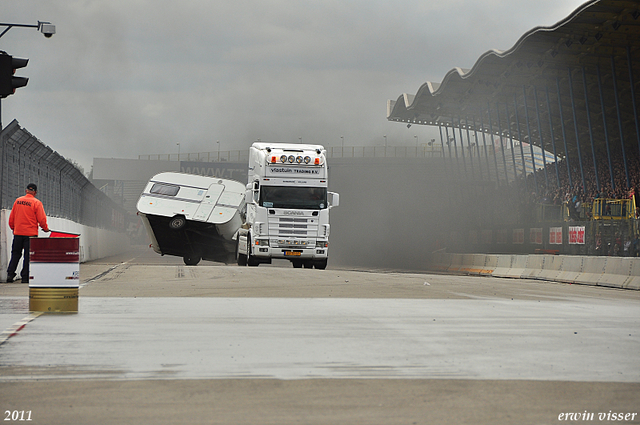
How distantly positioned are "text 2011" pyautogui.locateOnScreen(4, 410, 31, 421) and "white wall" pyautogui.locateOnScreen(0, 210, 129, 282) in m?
12.4

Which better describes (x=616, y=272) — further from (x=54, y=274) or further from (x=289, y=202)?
(x=54, y=274)

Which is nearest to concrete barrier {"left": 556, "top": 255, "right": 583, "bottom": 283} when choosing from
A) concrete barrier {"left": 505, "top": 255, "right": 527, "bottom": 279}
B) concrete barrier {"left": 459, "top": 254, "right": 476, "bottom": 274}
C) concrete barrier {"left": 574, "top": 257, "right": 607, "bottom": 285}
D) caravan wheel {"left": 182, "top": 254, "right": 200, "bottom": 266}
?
concrete barrier {"left": 574, "top": 257, "right": 607, "bottom": 285}

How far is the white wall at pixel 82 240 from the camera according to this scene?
16.3 meters

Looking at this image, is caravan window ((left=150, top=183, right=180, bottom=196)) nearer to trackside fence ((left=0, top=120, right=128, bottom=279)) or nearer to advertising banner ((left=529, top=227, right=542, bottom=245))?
trackside fence ((left=0, top=120, right=128, bottom=279))

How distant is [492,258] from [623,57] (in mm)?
18452

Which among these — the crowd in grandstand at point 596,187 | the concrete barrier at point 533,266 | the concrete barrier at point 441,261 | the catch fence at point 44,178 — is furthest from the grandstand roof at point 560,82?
the catch fence at point 44,178

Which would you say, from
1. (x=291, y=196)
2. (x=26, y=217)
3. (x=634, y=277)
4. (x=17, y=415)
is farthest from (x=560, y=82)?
(x=17, y=415)

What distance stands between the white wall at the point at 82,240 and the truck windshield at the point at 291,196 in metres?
6.72

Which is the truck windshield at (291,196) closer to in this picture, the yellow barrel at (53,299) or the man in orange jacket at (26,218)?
the man in orange jacket at (26,218)

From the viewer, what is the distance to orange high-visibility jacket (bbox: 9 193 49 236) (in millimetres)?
15000

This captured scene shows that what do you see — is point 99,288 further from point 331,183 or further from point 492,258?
point 331,183

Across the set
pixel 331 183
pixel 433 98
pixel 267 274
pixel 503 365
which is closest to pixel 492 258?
pixel 267 274

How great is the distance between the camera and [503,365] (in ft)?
21.0

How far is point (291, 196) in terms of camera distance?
24.3 meters
